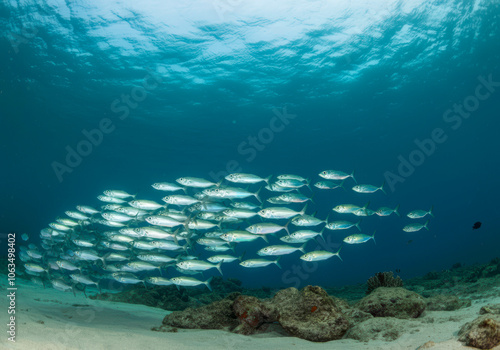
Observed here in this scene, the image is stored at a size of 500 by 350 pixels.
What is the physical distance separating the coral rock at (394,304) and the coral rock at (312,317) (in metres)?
1.17

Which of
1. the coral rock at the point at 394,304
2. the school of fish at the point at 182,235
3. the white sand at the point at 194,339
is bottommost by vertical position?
the white sand at the point at 194,339

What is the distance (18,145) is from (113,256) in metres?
43.7

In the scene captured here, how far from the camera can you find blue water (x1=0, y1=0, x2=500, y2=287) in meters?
17.1

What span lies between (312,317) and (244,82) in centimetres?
2055

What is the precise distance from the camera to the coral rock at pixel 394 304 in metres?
5.66

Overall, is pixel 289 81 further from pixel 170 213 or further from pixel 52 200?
pixel 52 200

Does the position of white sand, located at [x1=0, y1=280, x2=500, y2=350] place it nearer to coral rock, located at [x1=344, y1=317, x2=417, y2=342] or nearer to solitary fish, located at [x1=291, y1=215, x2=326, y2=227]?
coral rock, located at [x1=344, y1=317, x2=417, y2=342]

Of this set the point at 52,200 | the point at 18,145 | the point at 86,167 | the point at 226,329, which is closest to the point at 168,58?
the point at 226,329

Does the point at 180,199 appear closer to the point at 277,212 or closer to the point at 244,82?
the point at 277,212

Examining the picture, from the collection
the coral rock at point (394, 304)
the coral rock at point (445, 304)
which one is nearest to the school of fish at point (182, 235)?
the coral rock at point (394, 304)

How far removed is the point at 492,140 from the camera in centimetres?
4859

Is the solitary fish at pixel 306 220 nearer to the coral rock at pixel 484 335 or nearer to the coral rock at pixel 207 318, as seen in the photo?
the coral rock at pixel 207 318

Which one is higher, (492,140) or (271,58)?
(492,140)

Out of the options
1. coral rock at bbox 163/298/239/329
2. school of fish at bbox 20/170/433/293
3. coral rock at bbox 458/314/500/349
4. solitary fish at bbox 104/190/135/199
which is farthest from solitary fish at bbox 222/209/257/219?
coral rock at bbox 458/314/500/349
